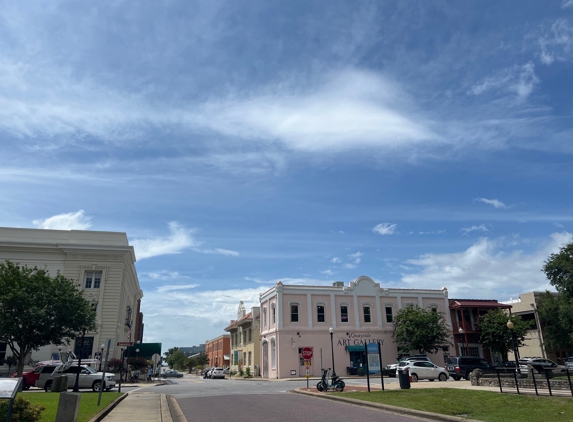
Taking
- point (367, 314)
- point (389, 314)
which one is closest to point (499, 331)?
point (389, 314)

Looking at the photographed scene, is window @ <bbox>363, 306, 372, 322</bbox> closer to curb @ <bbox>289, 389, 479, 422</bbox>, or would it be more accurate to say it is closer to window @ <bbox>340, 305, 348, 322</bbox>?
window @ <bbox>340, 305, 348, 322</bbox>

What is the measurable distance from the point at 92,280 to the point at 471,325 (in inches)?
1586

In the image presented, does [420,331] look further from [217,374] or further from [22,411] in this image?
[22,411]

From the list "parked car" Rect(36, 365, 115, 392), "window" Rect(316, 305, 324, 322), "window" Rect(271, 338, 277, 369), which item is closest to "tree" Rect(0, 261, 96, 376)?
"parked car" Rect(36, 365, 115, 392)

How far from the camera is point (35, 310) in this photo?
109ft

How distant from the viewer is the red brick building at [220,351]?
3430 inches

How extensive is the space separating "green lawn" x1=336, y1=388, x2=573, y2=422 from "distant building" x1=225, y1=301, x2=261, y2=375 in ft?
124

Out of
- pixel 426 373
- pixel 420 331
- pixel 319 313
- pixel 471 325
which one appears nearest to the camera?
pixel 426 373

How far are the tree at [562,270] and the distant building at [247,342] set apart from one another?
32547 millimetres

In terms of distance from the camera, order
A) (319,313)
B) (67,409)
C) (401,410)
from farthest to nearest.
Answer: (319,313) < (401,410) < (67,409)

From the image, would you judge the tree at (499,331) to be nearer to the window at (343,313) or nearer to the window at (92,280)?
the window at (343,313)

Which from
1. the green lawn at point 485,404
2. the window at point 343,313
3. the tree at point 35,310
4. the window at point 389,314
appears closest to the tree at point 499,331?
the window at point 389,314

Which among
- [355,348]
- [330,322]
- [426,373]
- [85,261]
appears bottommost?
[426,373]

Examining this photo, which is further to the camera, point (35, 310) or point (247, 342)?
point (247, 342)
